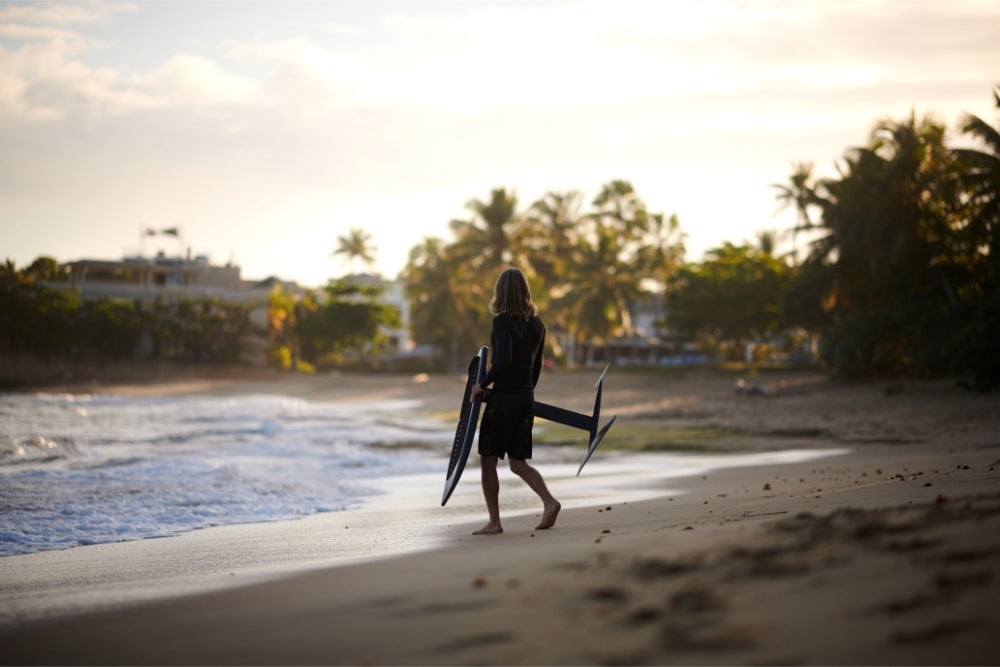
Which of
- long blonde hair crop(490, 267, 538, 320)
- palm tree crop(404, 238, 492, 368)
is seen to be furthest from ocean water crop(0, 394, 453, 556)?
palm tree crop(404, 238, 492, 368)

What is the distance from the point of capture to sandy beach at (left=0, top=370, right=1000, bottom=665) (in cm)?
255

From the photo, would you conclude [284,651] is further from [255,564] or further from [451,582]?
[255,564]

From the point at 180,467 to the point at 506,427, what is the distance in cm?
704

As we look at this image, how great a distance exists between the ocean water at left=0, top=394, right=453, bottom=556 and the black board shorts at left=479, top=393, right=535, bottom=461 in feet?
9.62

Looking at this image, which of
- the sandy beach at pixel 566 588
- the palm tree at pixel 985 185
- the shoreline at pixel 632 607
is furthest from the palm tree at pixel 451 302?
the shoreline at pixel 632 607

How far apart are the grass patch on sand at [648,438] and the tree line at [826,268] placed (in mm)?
7792

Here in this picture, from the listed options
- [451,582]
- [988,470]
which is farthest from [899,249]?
[451,582]

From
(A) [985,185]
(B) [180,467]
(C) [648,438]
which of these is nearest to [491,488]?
(B) [180,467]

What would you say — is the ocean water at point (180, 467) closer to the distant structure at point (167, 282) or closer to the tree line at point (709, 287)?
the tree line at point (709, 287)

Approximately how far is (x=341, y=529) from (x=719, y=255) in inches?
2147

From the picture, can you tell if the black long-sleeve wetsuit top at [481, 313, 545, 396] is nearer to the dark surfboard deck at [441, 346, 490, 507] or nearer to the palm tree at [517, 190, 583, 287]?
the dark surfboard deck at [441, 346, 490, 507]

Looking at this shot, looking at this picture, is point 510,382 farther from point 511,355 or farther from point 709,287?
point 709,287

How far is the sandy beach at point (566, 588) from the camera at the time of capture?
2.55m

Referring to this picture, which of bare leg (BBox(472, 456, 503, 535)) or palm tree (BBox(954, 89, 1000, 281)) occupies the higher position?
palm tree (BBox(954, 89, 1000, 281))
